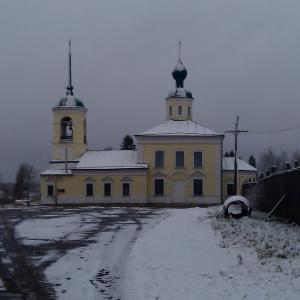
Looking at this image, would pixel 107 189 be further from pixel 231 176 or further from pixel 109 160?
pixel 231 176

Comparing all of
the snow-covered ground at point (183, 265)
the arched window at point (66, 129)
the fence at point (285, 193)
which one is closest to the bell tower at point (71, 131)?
the arched window at point (66, 129)

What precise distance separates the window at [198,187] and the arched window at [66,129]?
13185 mm

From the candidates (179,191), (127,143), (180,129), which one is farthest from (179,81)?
(127,143)

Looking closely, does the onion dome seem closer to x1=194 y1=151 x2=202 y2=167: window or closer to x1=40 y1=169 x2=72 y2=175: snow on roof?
x1=194 y1=151 x2=202 y2=167: window

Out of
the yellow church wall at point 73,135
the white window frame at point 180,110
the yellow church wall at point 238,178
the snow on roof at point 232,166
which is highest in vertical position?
the white window frame at point 180,110

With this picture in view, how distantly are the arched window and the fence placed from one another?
31640mm

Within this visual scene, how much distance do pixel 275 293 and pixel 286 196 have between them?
11278 millimetres

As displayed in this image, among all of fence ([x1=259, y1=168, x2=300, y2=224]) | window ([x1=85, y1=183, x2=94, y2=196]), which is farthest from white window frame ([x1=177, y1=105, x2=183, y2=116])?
fence ([x1=259, y1=168, x2=300, y2=224])

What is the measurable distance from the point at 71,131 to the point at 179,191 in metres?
12.4

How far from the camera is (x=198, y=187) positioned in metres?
50.3

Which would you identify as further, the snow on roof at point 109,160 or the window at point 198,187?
the snow on roof at point 109,160

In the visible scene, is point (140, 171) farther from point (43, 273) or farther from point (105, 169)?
point (43, 273)

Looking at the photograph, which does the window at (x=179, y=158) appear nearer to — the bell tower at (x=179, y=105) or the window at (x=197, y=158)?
the window at (x=197, y=158)

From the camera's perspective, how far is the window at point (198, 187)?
50.2 meters
